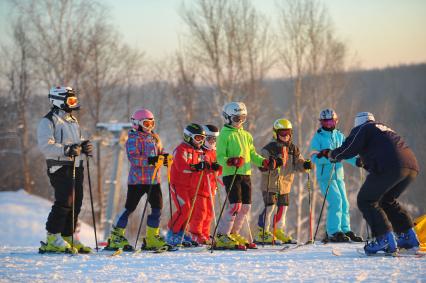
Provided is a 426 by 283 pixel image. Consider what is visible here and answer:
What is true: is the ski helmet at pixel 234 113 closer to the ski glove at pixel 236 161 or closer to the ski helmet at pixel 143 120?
the ski glove at pixel 236 161

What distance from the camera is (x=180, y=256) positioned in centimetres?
783

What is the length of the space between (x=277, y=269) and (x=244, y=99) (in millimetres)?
22456

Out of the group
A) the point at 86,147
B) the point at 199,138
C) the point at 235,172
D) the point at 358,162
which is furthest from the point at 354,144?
the point at 86,147

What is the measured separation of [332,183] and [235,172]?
7.19 feet

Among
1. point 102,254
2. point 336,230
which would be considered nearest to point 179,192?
point 102,254

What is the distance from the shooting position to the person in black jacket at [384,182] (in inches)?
297

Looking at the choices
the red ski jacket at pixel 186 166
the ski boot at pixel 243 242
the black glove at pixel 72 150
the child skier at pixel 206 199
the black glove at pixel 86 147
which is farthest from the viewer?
the child skier at pixel 206 199

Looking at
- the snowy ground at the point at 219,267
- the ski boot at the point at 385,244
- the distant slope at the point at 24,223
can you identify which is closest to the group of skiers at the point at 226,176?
the ski boot at the point at 385,244

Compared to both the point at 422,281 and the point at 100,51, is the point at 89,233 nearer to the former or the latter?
the point at 100,51

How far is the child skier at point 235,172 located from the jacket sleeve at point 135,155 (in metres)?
1.15

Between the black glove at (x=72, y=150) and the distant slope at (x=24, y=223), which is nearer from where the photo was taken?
the black glove at (x=72, y=150)

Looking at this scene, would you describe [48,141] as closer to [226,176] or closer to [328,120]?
[226,176]

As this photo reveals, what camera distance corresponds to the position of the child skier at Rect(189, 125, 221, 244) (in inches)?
386

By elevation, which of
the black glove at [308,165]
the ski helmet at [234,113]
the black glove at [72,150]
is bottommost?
the black glove at [308,165]
